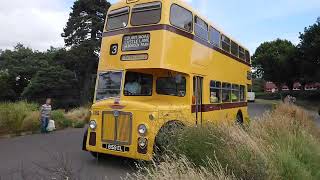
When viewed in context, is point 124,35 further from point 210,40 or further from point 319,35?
point 319,35

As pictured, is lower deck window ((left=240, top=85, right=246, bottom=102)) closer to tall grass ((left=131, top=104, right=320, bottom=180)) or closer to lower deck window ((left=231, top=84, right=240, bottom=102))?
lower deck window ((left=231, top=84, right=240, bottom=102))

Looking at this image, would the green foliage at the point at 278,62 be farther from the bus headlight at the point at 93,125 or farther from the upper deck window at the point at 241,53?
the bus headlight at the point at 93,125

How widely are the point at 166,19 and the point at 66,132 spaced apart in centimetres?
1019

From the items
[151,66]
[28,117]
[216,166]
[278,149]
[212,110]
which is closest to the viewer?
[216,166]

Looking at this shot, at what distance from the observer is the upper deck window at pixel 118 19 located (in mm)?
11477

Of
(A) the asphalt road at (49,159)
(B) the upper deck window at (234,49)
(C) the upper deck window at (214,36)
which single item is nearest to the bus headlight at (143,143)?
(A) the asphalt road at (49,159)

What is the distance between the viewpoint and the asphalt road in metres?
8.90

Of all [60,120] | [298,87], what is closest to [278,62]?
[298,87]

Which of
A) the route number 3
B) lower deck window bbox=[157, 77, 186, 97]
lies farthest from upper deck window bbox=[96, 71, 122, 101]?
lower deck window bbox=[157, 77, 186, 97]

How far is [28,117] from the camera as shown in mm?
19094

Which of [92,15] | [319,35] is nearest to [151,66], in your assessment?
[92,15]

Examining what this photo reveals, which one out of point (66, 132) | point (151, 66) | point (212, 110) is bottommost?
point (66, 132)

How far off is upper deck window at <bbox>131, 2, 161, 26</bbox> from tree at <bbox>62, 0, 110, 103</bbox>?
35.4 meters

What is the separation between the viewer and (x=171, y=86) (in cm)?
1180
